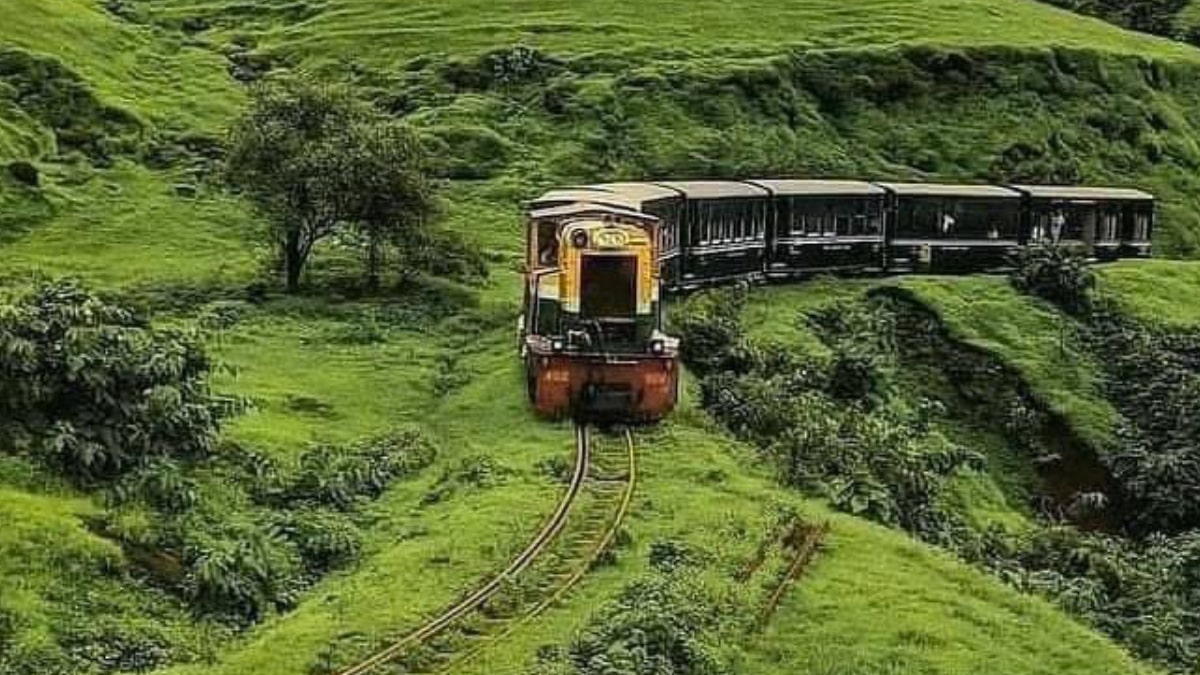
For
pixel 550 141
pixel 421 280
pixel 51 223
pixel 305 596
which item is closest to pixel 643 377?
pixel 305 596

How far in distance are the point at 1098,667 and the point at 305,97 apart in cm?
2831

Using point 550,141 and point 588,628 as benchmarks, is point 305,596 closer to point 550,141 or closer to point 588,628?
point 588,628

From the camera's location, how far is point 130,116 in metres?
62.3

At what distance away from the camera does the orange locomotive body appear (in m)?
32.5

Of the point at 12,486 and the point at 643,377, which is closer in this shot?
the point at 12,486

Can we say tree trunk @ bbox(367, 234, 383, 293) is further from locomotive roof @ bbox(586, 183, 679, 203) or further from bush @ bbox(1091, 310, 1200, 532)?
bush @ bbox(1091, 310, 1200, 532)

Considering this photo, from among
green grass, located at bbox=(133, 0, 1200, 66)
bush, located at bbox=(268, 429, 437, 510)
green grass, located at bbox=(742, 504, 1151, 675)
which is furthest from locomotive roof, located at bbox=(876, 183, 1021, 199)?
green grass, located at bbox=(742, 504, 1151, 675)

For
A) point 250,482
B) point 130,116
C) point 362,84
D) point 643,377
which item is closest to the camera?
point 250,482

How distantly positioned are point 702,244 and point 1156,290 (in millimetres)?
16120

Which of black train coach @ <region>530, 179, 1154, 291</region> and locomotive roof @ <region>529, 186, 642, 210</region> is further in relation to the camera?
black train coach @ <region>530, 179, 1154, 291</region>

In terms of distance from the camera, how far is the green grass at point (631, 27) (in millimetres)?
75062

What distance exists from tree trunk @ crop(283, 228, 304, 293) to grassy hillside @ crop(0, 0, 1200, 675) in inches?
33.5

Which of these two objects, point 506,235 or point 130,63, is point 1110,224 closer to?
point 506,235

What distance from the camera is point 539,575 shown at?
24.1m
